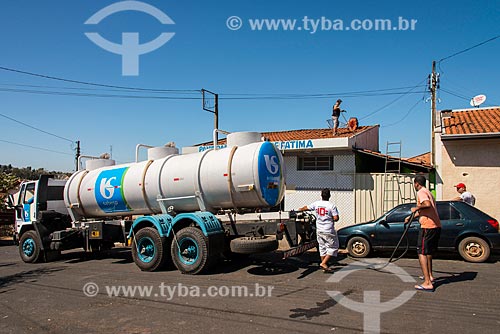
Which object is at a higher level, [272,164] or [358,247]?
[272,164]

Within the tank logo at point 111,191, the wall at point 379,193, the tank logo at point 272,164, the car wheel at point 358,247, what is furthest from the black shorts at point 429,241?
the tank logo at point 111,191

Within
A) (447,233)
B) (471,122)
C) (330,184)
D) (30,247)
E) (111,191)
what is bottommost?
(30,247)

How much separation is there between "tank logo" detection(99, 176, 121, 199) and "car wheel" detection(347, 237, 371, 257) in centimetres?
627

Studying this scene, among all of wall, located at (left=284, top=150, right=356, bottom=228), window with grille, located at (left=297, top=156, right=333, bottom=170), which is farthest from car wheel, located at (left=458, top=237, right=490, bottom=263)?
window with grille, located at (left=297, top=156, right=333, bottom=170)

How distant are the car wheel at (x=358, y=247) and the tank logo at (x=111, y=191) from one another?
5747 millimetres

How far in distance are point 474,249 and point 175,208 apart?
6.91 m

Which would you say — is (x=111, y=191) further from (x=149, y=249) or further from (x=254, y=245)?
(x=254, y=245)

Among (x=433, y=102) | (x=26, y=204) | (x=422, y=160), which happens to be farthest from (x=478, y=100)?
(x=26, y=204)

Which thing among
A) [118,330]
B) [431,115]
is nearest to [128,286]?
[118,330]

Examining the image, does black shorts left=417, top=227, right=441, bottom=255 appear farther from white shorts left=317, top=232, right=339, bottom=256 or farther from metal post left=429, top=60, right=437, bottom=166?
metal post left=429, top=60, right=437, bottom=166

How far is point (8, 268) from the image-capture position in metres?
10.2

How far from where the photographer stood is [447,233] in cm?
904

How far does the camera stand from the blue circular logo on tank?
317 inches

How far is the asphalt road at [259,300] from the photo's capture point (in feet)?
16.1
